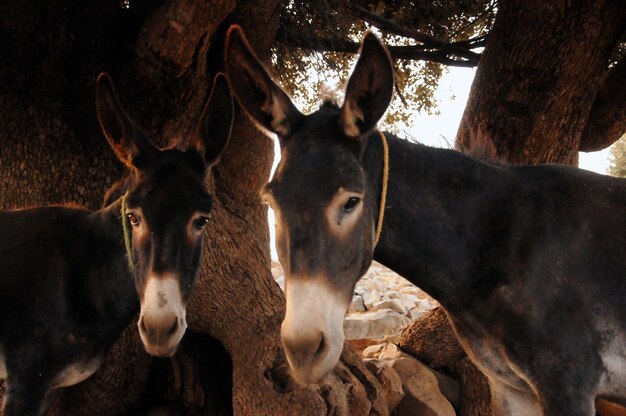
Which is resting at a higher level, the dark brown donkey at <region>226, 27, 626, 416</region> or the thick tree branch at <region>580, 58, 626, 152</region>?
the thick tree branch at <region>580, 58, 626, 152</region>

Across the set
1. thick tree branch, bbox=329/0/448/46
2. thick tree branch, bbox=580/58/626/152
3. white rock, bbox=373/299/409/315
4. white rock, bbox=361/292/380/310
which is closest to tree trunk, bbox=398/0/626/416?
thick tree branch, bbox=580/58/626/152

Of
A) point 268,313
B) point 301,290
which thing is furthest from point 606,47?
point 301,290

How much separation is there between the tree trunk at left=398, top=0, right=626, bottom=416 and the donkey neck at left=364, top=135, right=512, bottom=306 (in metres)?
2.11

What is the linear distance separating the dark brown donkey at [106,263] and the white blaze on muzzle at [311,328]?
3.72 feet

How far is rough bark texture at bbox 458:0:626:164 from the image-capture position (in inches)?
193

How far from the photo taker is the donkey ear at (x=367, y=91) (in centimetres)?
246

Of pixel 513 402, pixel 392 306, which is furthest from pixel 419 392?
pixel 392 306

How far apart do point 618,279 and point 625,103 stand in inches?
142

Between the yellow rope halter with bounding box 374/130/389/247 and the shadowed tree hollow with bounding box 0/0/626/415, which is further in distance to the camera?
the shadowed tree hollow with bounding box 0/0/626/415

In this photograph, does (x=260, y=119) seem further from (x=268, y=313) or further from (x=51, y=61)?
(x=51, y=61)

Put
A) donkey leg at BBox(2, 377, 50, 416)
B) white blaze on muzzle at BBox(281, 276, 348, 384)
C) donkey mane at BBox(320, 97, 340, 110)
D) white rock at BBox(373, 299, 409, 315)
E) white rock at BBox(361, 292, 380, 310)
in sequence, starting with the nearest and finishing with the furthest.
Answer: white blaze on muzzle at BBox(281, 276, 348, 384) < donkey mane at BBox(320, 97, 340, 110) < donkey leg at BBox(2, 377, 50, 416) < white rock at BBox(373, 299, 409, 315) < white rock at BBox(361, 292, 380, 310)

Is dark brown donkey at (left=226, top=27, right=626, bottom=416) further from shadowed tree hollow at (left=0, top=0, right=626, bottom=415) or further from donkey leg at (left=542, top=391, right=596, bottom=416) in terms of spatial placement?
shadowed tree hollow at (left=0, top=0, right=626, bottom=415)

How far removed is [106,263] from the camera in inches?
151

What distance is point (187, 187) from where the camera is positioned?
3.53 meters
